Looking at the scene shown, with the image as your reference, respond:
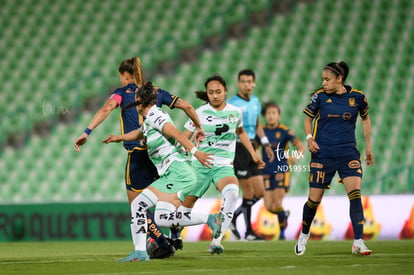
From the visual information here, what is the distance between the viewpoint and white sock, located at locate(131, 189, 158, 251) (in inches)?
314

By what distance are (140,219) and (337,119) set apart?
2521 millimetres

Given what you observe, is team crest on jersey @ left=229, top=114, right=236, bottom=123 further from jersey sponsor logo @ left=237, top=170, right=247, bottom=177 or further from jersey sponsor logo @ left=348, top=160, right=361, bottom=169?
jersey sponsor logo @ left=237, top=170, right=247, bottom=177

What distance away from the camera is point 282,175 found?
1310cm

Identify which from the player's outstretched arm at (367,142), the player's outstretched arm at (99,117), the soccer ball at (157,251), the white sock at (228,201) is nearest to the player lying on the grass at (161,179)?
the player's outstretched arm at (99,117)

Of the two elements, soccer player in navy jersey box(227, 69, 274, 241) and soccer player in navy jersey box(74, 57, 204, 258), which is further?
soccer player in navy jersey box(227, 69, 274, 241)

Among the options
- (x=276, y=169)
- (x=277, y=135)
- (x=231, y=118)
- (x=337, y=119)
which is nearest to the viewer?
(x=337, y=119)

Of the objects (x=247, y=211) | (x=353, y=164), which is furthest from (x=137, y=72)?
(x=247, y=211)

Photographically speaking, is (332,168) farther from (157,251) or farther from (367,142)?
(157,251)

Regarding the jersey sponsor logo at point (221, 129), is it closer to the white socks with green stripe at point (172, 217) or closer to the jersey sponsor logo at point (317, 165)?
the jersey sponsor logo at point (317, 165)

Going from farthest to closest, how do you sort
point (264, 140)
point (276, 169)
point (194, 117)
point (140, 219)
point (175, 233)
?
point (276, 169)
point (264, 140)
point (175, 233)
point (194, 117)
point (140, 219)

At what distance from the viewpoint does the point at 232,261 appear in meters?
8.28

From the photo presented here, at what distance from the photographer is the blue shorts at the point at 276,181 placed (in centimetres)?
1305

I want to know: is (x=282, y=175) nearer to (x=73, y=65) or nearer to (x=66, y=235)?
(x=66, y=235)

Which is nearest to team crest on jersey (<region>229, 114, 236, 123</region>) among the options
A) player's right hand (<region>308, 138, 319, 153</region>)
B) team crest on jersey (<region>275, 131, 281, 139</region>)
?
player's right hand (<region>308, 138, 319, 153</region>)
